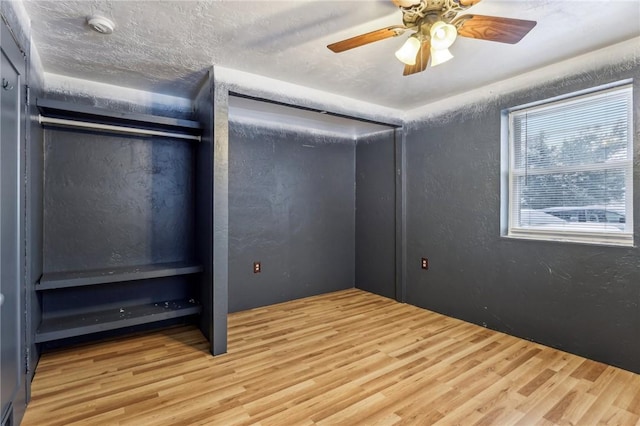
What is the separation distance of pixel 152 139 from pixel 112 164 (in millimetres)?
404

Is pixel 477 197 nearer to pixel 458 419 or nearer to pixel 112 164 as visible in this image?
pixel 458 419

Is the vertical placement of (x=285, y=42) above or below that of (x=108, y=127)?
above

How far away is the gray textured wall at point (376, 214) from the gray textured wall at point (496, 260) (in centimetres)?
30

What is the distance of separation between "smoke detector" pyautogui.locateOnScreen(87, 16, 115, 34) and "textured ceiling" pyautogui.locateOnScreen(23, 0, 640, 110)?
34mm

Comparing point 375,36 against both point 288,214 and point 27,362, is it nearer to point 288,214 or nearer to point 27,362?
point 288,214

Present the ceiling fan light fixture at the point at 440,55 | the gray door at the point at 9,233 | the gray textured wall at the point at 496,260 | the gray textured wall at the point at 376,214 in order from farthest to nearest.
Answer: the gray textured wall at the point at 376,214
the gray textured wall at the point at 496,260
the ceiling fan light fixture at the point at 440,55
the gray door at the point at 9,233

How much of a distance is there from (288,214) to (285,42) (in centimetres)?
218

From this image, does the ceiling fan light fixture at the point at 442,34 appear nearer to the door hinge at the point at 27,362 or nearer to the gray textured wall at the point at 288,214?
the gray textured wall at the point at 288,214

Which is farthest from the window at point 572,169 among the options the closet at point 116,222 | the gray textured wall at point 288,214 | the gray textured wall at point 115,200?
the gray textured wall at point 115,200

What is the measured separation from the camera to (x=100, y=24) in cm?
190

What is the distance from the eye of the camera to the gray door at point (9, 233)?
1.44 metres

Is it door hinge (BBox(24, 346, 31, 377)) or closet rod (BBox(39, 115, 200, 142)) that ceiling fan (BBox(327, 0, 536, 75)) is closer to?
closet rod (BBox(39, 115, 200, 142))

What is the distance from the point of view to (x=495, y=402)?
6.31 ft

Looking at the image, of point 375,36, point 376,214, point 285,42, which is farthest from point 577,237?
point 285,42
